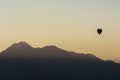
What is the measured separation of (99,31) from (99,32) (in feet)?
1.57

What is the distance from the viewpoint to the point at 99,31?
122 meters

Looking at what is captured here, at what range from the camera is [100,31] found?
122 m

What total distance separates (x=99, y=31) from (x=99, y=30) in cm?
39

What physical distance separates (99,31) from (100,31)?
0.94 ft

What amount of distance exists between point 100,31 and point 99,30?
466 millimetres

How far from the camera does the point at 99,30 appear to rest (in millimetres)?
122125

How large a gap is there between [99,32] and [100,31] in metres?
0.57

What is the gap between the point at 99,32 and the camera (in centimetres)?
12150

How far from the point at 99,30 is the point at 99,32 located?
86 centimetres
